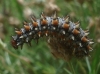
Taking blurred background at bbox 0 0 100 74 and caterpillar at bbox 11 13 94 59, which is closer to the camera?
caterpillar at bbox 11 13 94 59

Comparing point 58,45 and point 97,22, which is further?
point 97,22

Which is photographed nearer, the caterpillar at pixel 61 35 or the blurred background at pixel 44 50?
the caterpillar at pixel 61 35

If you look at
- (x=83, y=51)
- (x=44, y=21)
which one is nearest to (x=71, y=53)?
(x=83, y=51)

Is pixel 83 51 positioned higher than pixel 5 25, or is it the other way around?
pixel 5 25

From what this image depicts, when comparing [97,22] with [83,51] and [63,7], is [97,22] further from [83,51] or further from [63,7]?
[63,7]

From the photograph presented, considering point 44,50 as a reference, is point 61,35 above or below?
below

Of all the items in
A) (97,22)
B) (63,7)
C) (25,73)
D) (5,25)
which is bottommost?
(25,73)

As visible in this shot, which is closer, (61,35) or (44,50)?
(61,35)

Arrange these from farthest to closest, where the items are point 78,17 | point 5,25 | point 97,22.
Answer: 1. point 5,25
2. point 78,17
3. point 97,22
